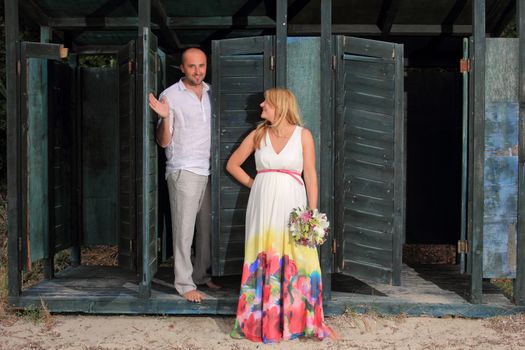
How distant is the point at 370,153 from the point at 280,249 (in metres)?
1.08

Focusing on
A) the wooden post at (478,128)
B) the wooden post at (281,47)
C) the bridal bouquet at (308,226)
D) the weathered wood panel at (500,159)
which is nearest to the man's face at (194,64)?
the wooden post at (281,47)

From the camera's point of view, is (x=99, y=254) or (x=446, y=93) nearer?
(x=446, y=93)

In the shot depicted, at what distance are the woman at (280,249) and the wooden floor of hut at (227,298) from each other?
1.74 ft

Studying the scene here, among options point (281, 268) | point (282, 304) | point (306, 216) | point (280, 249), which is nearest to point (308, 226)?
point (306, 216)

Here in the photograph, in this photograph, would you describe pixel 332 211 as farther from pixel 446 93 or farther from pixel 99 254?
pixel 99 254

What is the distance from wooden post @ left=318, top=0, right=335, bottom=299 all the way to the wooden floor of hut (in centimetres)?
44

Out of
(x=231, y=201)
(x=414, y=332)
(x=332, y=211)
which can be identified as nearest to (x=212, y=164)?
(x=231, y=201)

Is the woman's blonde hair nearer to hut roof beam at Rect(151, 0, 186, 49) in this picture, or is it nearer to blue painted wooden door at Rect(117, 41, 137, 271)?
blue painted wooden door at Rect(117, 41, 137, 271)

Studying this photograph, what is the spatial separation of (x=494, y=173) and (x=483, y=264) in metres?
0.73

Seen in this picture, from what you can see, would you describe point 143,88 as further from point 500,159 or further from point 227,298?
point 500,159

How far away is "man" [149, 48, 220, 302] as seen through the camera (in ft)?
17.6

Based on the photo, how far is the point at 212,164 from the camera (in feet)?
17.4

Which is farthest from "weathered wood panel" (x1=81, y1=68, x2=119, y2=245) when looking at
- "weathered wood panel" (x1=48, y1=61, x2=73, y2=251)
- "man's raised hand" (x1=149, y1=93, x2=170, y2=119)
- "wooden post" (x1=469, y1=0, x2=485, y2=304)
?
"wooden post" (x1=469, y1=0, x2=485, y2=304)

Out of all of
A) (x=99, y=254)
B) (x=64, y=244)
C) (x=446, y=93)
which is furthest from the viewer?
(x=99, y=254)
